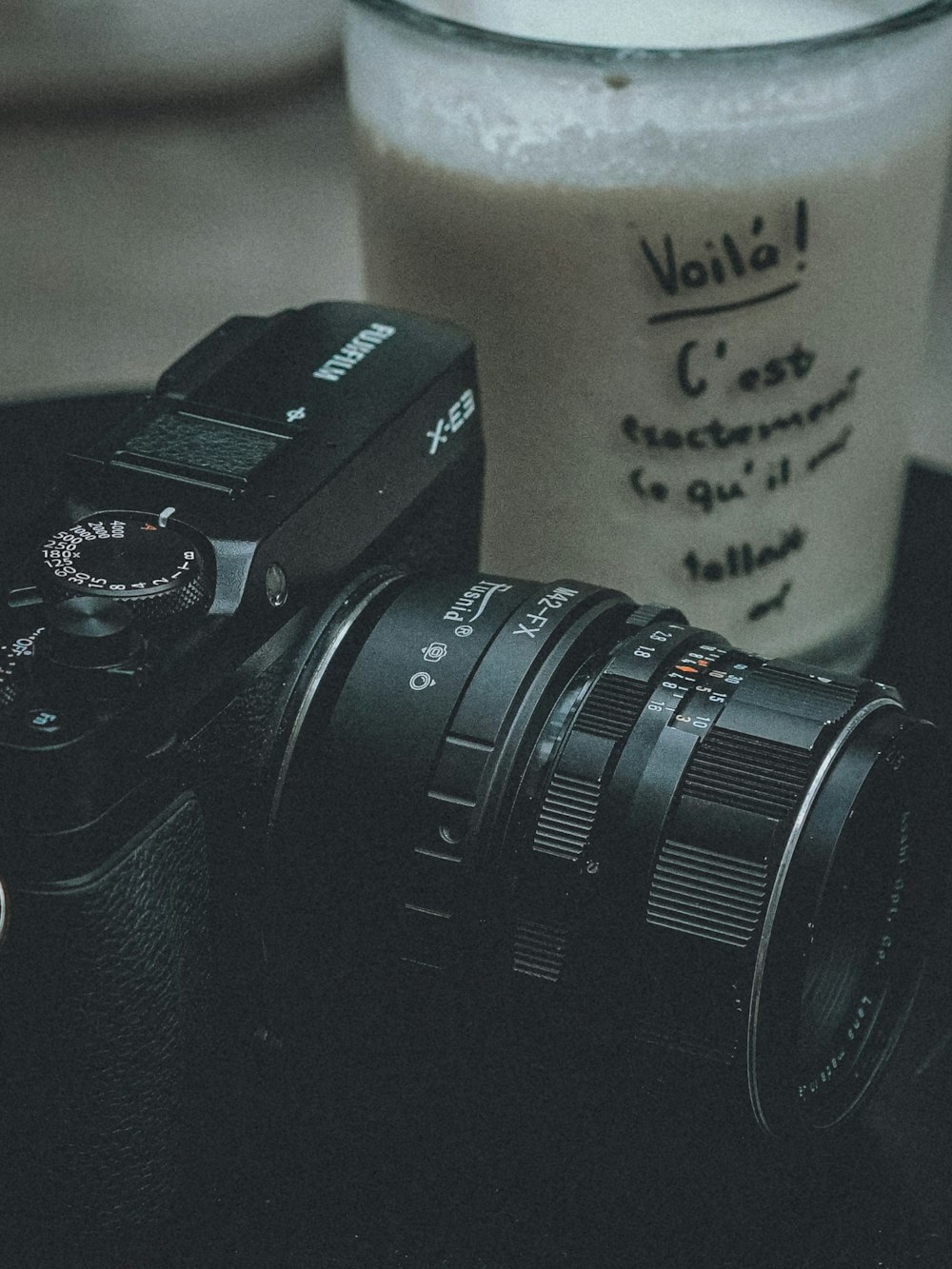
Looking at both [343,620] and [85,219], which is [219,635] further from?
[85,219]

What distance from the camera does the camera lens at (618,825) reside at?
0.38 metres

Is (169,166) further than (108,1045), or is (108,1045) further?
(169,166)

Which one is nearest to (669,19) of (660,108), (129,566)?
(660,108)

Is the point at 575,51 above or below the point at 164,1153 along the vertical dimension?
above

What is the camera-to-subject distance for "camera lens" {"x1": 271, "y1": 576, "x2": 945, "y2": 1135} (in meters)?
0.38

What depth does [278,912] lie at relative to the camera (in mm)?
422

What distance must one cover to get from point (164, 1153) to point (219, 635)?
11 cm

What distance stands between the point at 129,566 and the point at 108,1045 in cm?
9

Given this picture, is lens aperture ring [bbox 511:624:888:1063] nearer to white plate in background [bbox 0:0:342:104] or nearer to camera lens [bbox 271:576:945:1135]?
camera lens [bbox 271:576:945:1135]

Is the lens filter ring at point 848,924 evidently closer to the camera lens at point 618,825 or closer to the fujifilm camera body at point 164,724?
the camera lens at point 618,825

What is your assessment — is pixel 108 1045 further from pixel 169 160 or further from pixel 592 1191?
pixel 169 160

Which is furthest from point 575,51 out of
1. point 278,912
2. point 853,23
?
point 278,912

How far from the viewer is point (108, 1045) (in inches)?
15.3

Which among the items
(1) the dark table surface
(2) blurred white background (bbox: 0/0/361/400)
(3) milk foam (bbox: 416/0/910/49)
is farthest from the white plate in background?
(1) the dark table surface
